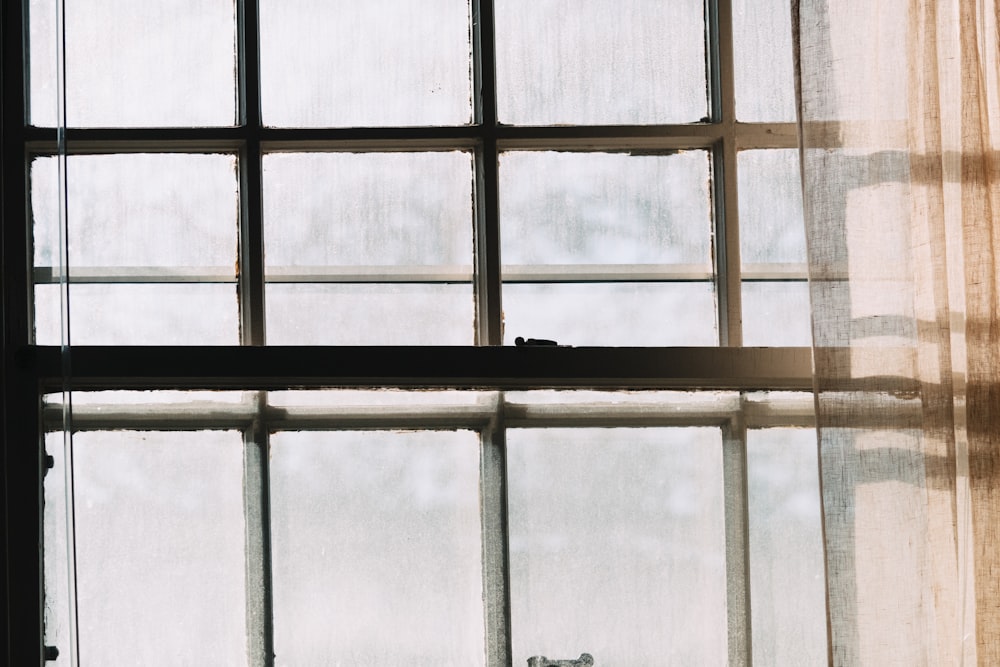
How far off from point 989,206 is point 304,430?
3.34ft

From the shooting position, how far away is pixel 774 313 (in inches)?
56.2

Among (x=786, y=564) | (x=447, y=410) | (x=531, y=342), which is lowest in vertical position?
(x=786, y=564)

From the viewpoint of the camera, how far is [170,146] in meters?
1.43

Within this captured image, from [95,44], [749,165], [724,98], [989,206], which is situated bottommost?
[989,206]

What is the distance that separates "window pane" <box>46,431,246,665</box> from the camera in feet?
4.55

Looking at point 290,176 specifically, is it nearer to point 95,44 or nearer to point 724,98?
point 95,44

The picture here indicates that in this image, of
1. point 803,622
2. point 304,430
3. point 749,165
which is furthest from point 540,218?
point 803,622

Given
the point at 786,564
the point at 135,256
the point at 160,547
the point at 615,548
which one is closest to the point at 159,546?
the point at 160,547

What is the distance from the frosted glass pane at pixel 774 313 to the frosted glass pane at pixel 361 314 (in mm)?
445

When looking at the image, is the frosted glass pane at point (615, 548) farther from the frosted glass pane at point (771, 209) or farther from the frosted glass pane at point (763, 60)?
the frosted glass pane at point (763, 60)

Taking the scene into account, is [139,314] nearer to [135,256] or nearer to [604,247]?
[135,256]

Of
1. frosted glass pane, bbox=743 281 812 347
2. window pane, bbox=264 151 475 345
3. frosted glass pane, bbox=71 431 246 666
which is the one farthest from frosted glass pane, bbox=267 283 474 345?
frosted glass pane, bbox=743 281 812 347

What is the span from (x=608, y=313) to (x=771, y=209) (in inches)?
12.1

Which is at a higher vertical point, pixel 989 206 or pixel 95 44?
pixel 95 44
